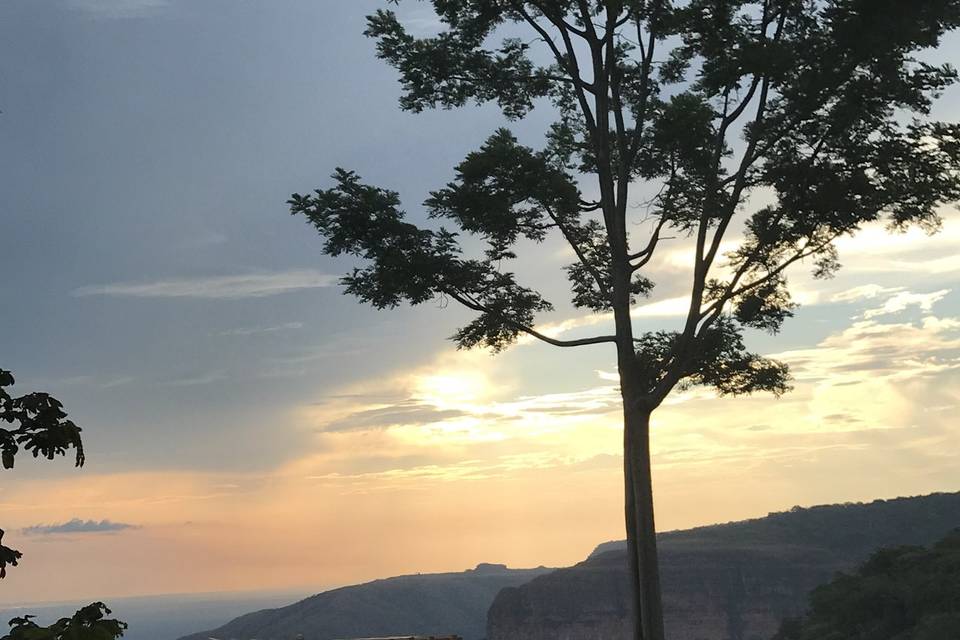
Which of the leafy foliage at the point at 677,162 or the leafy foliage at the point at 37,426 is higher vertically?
the leafy foliage at the point at 677,162

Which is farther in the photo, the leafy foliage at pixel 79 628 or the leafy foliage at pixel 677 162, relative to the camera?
the leafy foliage at pixel 677 162

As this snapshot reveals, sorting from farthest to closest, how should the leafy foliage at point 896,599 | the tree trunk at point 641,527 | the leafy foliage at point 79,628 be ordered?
the leafy foliage at point 896,599, the tree trunk at point 641,527, the leafy foliage at point 79,628

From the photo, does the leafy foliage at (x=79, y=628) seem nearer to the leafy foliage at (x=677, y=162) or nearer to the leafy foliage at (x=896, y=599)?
the leafy foliage at (x=677, y=162)

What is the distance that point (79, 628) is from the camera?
18.9 ft

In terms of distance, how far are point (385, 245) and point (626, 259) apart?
4.70 meters

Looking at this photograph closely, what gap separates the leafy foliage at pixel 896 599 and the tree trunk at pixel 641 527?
40.5 metres

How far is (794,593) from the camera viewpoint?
532 feet

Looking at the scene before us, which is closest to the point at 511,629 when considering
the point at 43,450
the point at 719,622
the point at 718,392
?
the point at 719,622

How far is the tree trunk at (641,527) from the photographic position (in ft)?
61.6

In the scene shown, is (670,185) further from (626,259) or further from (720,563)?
(720,563)

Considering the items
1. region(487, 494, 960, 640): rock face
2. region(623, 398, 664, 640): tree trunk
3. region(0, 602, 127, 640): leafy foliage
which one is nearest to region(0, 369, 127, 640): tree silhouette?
region(0, 602, 127, 640): leafy foliage

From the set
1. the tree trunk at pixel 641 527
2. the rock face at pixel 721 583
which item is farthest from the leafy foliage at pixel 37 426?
the rock face at pixel 721 583

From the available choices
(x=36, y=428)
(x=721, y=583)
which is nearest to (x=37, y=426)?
(x=36, y=428)

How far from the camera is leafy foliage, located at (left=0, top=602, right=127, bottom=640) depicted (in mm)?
5660
